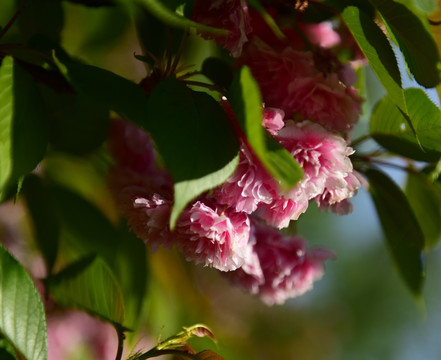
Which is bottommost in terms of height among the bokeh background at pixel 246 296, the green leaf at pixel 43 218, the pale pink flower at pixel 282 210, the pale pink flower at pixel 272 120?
the bokeh background at pixel 246 296

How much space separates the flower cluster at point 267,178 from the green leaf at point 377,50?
0.07m

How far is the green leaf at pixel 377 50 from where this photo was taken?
1.51 feet

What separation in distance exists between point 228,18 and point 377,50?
0.12 m

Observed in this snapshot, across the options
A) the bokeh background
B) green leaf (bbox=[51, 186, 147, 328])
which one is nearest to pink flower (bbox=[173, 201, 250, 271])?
the bokeh background

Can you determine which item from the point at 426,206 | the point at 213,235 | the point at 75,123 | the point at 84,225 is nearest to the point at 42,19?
the point at 75,123

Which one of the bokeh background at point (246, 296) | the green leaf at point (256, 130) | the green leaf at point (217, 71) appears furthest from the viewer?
the bokeh background at point (246, 296)

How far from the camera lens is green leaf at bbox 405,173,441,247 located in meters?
0.70

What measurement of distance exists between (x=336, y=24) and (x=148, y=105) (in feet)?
1.20

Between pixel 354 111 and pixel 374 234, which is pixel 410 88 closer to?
pixel 354 111

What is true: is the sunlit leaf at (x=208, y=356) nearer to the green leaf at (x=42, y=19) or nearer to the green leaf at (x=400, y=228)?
the green leaf at (x=400, y=228)

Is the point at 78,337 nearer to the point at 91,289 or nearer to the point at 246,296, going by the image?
the point at 91,289

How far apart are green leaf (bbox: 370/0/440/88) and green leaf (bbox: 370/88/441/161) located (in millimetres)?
16

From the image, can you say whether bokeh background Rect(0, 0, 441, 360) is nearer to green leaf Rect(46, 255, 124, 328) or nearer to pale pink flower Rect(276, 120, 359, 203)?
green leaf Rect(46, 255, 124, 328)

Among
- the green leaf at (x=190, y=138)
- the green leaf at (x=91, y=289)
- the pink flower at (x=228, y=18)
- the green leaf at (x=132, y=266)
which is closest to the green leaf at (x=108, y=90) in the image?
the green leaf at (x=190, y=138)
